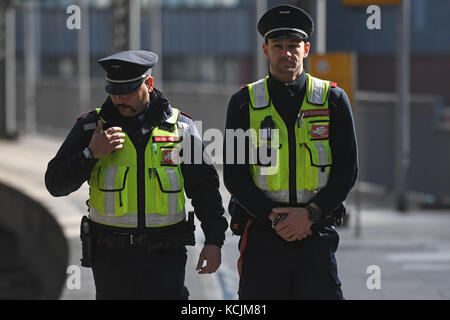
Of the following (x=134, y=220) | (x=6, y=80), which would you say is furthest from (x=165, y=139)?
(x=6, y=80)

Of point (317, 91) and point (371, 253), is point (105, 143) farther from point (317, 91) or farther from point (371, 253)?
point (371, 253)

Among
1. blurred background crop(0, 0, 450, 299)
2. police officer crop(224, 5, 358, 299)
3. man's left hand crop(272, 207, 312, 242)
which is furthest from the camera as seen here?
blurred background crop(0, 0, 450, 299)

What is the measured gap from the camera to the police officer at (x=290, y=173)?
17.1 feet

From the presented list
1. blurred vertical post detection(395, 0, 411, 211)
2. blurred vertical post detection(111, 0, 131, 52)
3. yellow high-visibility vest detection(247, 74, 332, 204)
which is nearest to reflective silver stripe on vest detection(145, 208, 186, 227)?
yellow high-visibility vest detection(247, 74, 332, 204)

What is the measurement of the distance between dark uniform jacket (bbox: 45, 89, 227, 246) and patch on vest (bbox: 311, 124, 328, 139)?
58cm

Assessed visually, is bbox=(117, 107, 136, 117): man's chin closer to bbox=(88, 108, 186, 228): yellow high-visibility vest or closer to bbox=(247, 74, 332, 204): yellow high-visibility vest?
bbox=(88, 108, 186, 228): yellow high-visibility vest

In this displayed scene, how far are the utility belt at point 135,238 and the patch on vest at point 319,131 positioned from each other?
76 cm

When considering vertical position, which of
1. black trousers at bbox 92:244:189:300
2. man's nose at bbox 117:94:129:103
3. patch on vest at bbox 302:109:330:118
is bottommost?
black trousers at bbox 92:244:189:300

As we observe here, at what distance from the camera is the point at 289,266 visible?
17.1 ft

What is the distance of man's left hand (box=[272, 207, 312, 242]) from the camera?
5.12m

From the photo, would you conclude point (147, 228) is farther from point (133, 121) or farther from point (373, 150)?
point (373, 150)

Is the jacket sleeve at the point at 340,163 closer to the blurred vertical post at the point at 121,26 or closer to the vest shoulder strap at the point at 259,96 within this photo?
the vest shoulder strap at the point at 259,96

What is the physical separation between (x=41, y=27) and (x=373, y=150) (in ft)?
179


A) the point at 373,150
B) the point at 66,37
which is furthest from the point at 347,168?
the point at 66,37
